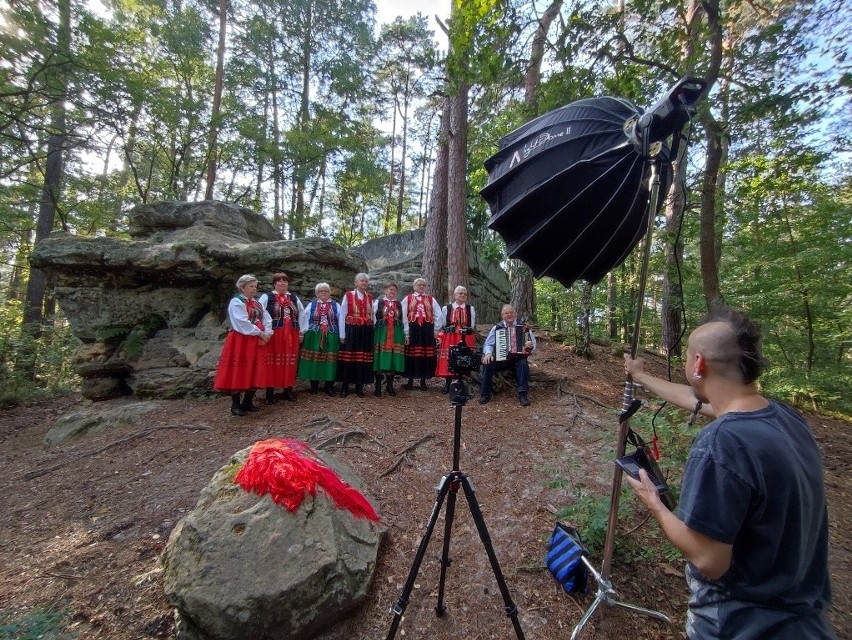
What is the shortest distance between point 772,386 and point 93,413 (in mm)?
11639

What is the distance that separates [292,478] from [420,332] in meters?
4.03

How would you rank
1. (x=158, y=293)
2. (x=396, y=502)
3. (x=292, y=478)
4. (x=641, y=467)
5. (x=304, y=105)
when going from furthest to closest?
(x=304, y=105), (x=158, y=293), (x=396, y=502), (x=292, y=478), (x=641, y=467)

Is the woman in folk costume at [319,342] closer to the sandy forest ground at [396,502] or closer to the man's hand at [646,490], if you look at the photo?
the sandy forest ground at [396,502]

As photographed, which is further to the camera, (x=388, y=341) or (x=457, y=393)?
(x=388, y=341)

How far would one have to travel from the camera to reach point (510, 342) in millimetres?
5875

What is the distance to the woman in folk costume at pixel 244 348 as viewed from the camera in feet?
17.2

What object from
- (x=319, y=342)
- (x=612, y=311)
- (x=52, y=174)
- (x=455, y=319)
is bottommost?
(x=319, y=342)

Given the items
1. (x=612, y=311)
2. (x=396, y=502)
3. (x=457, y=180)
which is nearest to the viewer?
(x=396, y=502)

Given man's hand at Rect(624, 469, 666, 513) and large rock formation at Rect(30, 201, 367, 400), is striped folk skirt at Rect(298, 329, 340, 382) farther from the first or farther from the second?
man's hand at Rect(624, 469, 666, 513)

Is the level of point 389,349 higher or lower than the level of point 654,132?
lower

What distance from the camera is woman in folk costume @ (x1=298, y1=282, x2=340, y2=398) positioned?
606 centimetres

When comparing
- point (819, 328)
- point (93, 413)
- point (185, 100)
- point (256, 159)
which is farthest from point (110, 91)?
point (819, 328)

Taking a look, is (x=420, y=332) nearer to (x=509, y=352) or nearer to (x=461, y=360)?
(x=509, y=352)

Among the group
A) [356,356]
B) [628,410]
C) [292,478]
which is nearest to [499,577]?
[628,410]
